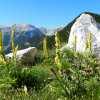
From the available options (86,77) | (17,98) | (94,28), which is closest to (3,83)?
(17,98)

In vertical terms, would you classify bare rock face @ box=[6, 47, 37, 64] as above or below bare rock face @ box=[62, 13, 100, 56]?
below

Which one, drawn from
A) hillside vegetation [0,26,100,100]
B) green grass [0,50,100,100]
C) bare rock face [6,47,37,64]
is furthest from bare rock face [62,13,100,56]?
green grass [0,50,100,100]

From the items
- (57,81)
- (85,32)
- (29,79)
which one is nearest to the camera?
(57,81)

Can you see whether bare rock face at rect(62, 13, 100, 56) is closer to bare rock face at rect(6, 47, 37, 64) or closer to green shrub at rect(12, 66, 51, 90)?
bare rock face at rect(6, 47, 37, 64)

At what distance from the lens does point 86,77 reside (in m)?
9.52

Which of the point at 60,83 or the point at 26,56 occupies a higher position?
the point at 60,83

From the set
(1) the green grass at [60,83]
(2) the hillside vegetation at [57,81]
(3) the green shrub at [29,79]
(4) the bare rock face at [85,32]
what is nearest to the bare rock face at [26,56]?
(4) the bare rock face at [85,32]

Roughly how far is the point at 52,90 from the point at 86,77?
95cm

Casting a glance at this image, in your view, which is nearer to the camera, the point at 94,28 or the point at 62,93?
the point at 62,93

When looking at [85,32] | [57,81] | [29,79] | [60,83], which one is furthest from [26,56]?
[60,83]

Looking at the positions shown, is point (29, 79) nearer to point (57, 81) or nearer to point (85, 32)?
point (57, 81)

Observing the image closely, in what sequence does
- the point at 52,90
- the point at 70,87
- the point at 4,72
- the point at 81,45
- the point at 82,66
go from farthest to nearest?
1. the point at 81,45
2. the point at 4,72
3. the point at 82,66
4. the point at 52,90
5. the point at 70,87

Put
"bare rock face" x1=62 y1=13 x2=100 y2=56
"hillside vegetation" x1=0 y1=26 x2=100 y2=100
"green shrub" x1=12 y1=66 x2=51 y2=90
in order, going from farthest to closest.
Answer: "bare rock face" x1=62 y1=13 x2=100 y2=56 → "green shrub" x1=12 y1=66 x2=51 y2=90 → "hillside vegetation" x1=0 y1=26 x2=100 y2=100

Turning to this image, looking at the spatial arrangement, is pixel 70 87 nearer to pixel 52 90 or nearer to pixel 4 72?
pixel 52 90
